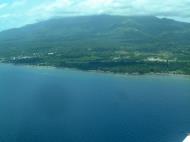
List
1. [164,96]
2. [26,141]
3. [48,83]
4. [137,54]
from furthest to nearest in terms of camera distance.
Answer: [137,54] → [48,83] → [164,96] → [26,141]

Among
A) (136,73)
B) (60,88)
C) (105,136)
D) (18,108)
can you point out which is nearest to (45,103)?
(18,108)

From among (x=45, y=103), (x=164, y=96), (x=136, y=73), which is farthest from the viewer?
(x=136, y=73)

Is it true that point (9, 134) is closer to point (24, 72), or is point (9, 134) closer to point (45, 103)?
point (45, 103)

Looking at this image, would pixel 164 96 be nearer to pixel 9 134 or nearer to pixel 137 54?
pixel 9 134

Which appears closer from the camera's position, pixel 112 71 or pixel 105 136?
pixel 105 136

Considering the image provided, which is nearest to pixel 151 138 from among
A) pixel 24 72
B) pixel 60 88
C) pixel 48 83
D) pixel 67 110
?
pixel 67 110

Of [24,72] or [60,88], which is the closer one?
[60,88]
